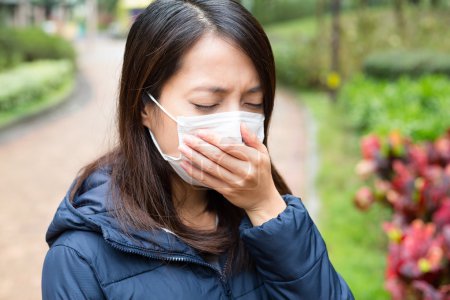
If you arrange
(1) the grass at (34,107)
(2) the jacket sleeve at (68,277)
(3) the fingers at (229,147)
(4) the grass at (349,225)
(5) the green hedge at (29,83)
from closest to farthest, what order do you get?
(2) the jacket sleeve at (68,277) < (3) the fingers at (229,147) < (4) the grass at (349,225) < (1) the grass at (34,107) < (5) the green hedge at (29,83)

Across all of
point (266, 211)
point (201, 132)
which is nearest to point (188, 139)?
point (201, 132)

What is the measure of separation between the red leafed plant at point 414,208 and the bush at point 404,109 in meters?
0.75

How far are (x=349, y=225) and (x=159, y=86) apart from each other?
379 cm

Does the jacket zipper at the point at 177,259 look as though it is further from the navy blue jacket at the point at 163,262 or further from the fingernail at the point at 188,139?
the fingernail at the point at 188,139

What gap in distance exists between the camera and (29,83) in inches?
499

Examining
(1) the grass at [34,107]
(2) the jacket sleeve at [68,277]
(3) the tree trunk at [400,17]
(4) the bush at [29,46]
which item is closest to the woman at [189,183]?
(2) the jacket sleeve at [68,277]

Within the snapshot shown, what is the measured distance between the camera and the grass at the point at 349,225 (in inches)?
156

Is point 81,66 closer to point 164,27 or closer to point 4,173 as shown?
point 4,173

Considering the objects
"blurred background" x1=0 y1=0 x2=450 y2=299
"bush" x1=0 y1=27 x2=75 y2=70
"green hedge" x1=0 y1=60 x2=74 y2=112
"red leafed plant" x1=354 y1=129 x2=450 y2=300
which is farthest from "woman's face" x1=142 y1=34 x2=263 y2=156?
"bush" x1=0 y1=27 x2=75 y2=70

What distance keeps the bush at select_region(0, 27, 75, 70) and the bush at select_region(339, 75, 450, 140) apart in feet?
32.1

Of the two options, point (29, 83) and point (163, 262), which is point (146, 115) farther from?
point (29, 83)

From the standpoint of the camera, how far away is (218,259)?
158 cm

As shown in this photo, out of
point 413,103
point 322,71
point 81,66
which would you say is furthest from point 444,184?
point 81,66

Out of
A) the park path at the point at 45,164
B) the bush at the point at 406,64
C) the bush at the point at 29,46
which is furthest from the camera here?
the bush at the point at 29,46
